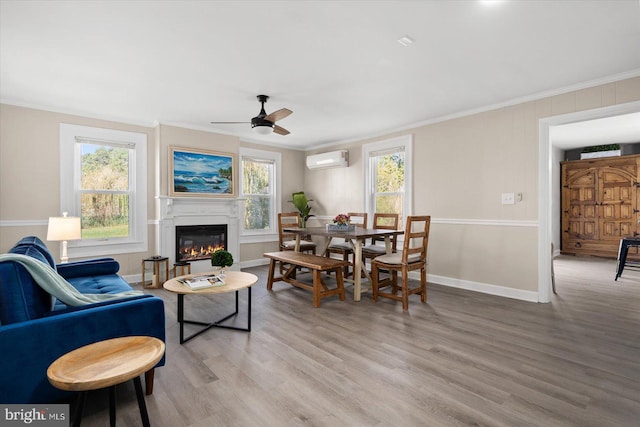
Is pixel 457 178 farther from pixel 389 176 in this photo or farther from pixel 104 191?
pixel 104 191

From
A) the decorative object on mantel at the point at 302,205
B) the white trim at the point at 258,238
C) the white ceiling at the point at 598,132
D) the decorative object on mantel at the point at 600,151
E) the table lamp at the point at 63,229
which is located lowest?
the white trim at the point at 258,238

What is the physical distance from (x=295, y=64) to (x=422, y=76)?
4.24 feet

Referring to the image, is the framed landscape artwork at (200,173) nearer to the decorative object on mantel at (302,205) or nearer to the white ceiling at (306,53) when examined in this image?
the white ceiling at (306,53)

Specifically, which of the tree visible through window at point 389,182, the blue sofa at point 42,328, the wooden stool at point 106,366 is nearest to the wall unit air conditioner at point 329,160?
the tree visible through window at point 389,182

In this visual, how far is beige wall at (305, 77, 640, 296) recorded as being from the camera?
384 centimetres

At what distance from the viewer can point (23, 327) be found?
1.54m

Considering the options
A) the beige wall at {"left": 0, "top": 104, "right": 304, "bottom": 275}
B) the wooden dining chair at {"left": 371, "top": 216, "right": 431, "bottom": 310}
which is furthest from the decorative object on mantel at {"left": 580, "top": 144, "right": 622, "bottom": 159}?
the beige wall at {"left": 0, "top": 104, "right": 304, "bottom": 275}

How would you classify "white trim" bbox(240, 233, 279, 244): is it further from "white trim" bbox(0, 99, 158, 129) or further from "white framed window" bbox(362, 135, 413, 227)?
"white trim" bbox(0, 99, 158, 129)

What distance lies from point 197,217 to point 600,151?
8447mm

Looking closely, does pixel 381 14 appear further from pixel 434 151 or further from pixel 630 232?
pixel 630 232

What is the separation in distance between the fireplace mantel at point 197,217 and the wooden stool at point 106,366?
141 inches

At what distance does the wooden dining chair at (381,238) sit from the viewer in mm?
4448

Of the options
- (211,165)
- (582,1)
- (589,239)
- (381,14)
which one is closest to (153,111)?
(211,165)

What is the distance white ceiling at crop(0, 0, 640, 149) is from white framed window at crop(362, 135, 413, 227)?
39.7 inches
